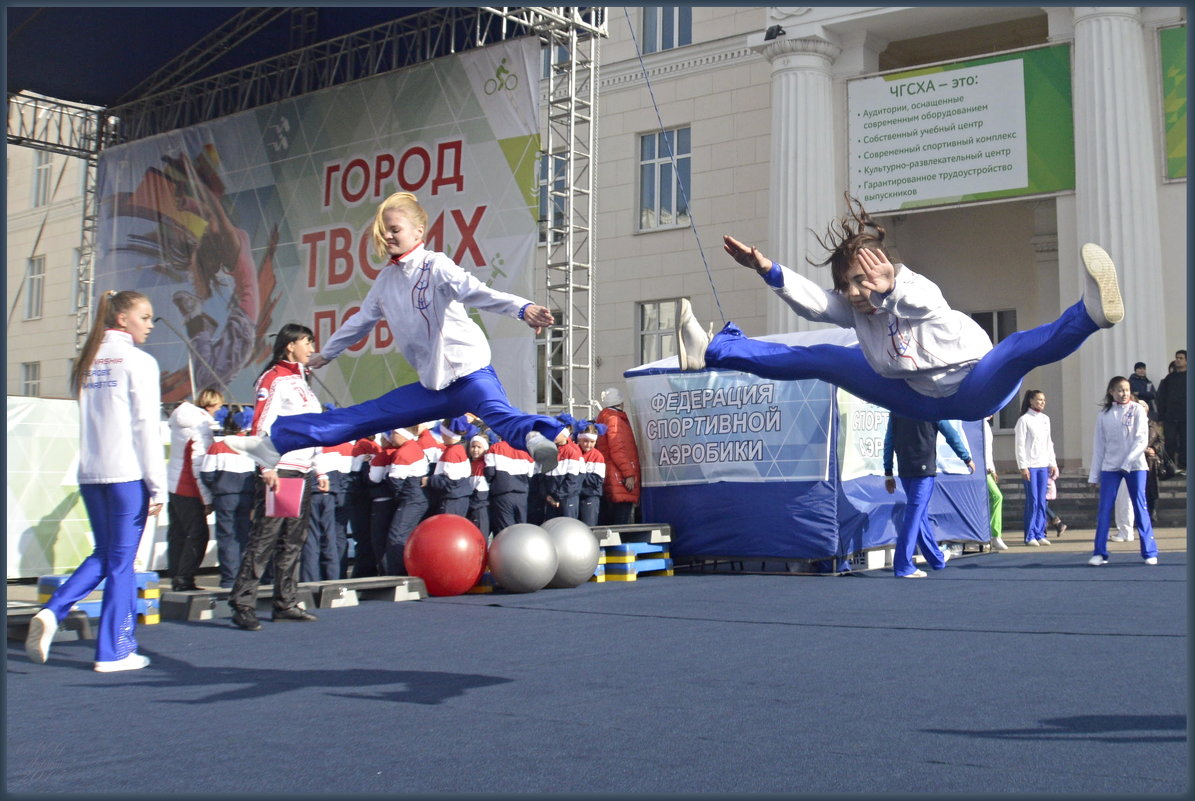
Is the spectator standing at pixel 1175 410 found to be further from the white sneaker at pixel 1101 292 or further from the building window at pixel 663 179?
the white sneaker at pixel 1101 292

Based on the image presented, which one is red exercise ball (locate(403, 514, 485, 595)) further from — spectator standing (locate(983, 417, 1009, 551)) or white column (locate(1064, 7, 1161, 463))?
white column (locate(1064, 7, 1161, 463))

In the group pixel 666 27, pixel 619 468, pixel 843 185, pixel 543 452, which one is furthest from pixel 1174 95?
pixel 543 452

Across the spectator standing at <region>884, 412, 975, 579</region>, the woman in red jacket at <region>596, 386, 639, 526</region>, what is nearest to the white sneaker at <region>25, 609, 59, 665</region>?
the spectator standing at <region>884, 412, 975, 579</region>

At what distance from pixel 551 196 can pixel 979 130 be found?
694cm

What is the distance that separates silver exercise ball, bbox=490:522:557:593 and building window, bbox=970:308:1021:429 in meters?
13.5

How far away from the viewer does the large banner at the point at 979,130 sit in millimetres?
17797

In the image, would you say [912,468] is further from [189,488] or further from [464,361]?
[189,488]

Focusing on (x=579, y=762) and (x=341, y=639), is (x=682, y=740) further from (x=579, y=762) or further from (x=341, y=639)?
(x=341, y=639)

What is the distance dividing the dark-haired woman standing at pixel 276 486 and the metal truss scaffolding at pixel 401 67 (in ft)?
26.0

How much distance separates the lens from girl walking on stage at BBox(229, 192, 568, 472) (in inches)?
212

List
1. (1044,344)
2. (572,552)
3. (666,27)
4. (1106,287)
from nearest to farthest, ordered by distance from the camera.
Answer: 1. (1106,287)
2. (1044,344)
3. (572,552)
4. (666,27)

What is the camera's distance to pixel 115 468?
5.82 metres

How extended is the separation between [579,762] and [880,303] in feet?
8.27

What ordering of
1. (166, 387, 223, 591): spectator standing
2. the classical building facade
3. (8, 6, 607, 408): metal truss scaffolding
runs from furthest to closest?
1. the classical building facade
2. (8, 6, 607, 408): metal truss scaffolding
3. (166, 387, 223, 591): spectator standing
